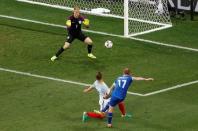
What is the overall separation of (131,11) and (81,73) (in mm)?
7259

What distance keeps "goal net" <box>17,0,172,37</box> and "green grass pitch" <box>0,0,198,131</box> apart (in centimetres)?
50

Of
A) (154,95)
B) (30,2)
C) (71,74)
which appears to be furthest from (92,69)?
(30,2)

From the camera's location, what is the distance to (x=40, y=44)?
113 ft

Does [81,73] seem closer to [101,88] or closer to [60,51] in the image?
[60,51]

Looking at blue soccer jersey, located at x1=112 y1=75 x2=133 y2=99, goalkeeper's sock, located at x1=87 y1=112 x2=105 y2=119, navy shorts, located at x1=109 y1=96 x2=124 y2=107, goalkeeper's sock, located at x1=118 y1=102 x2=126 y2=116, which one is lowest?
goalkeeper's sock, located at x1=87 y1=112 x2=105 y2=119

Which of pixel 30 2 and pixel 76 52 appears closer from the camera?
pixel 76 52

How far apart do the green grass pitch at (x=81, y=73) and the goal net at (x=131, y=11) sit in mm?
496

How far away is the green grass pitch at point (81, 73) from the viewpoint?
81.6 ft

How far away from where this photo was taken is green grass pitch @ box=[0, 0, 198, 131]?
2486 cm

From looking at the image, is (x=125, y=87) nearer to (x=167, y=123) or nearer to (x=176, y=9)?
(x=167, y=123)

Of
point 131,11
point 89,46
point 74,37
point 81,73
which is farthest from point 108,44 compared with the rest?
point 131,11

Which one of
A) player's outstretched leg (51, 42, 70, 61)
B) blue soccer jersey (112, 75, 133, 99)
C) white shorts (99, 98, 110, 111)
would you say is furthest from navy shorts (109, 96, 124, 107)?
player's outstretched leg (51, 42, 70, 61)

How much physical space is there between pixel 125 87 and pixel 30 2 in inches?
605

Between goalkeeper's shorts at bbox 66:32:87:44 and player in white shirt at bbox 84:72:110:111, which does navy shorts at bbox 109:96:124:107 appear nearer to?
player in white shirt at bbox 84:72:110:111
